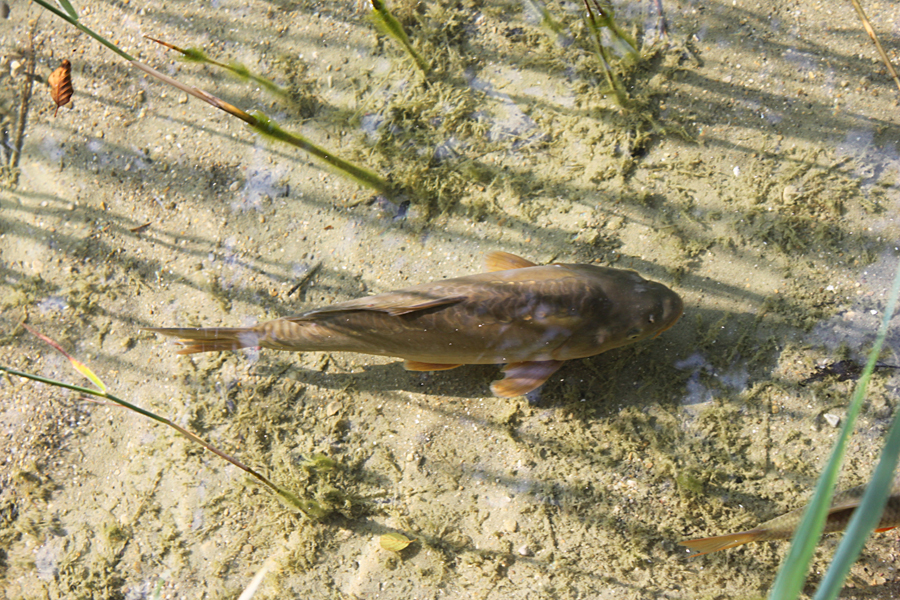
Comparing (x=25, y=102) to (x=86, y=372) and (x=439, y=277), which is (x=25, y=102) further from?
(x=439, y=277)

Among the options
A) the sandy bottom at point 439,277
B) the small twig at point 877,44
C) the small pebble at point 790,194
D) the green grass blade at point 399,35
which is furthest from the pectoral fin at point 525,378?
the small twig at point 877,44

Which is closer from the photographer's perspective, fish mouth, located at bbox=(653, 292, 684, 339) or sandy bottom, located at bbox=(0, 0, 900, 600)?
fish mouth, located at bbox=(653, 292, 684, 339)

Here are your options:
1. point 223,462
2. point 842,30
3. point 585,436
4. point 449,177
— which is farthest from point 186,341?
point 842,30

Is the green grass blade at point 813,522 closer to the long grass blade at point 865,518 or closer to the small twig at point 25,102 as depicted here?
the long grass blade at point 865,518

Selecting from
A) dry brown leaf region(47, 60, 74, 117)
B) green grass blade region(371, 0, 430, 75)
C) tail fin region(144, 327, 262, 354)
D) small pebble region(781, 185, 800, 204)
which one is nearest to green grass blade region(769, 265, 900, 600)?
small pebble region(781, 185, 800, 204)

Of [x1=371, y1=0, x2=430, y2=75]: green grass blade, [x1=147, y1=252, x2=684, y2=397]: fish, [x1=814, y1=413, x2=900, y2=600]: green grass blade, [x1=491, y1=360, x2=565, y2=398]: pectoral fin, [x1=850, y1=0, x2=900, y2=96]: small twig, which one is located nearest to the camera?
[x1=814, y1=413, x2=900, y2=600]: green grass blade

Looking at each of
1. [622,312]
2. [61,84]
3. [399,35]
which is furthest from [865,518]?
[61,84]

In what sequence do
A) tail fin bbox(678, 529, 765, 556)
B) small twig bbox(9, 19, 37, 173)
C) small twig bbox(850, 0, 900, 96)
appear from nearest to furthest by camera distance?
1. tail fin bbox(678, 529, 765, 556)
2. small twig bbox(850, 0, 900, 96)
3. small twig bbox(9, 19, 37, 173)

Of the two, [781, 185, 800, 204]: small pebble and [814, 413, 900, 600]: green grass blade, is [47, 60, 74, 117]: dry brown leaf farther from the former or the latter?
[814, 413, 900, 600]: green grass blade
